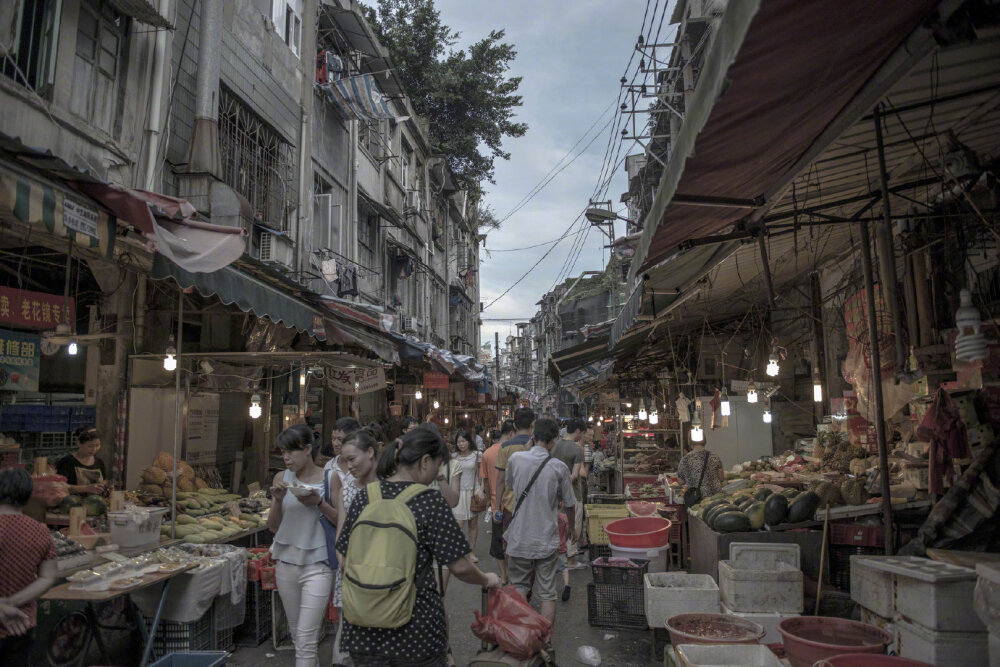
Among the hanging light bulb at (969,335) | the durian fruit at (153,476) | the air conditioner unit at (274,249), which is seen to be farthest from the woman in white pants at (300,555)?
the air conditioner unit at (274,249)

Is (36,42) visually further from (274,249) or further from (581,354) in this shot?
(581,354)

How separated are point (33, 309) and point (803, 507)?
26.4 feet

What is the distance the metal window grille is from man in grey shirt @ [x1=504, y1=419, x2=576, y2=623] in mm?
7989

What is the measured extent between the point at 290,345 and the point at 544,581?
23.9 ft

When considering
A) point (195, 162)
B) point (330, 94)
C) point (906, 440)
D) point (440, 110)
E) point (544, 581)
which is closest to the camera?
point (544, 581)

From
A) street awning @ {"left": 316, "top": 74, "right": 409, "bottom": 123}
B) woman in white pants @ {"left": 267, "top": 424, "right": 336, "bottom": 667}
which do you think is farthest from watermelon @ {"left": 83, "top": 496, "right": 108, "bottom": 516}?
street awning @ {"left": 316, "top": 74, "right": 409, "bottom": 123}

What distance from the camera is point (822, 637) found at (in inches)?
173

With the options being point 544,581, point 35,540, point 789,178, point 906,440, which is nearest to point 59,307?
point 35,540

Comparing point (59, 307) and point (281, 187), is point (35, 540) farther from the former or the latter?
point (281, 187)

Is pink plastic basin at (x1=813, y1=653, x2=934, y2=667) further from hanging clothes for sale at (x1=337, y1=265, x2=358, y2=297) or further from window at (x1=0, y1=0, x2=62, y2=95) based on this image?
hanging clothes for sale at (x1=337, y1=265, x2=358, y2=297)

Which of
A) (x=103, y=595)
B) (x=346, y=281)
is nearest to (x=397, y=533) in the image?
(x=103, y=595)

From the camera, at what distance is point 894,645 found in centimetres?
463

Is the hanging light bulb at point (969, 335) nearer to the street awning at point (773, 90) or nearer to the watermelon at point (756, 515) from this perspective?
the street awning at point (773, 90)

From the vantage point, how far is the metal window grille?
11.5 metres
